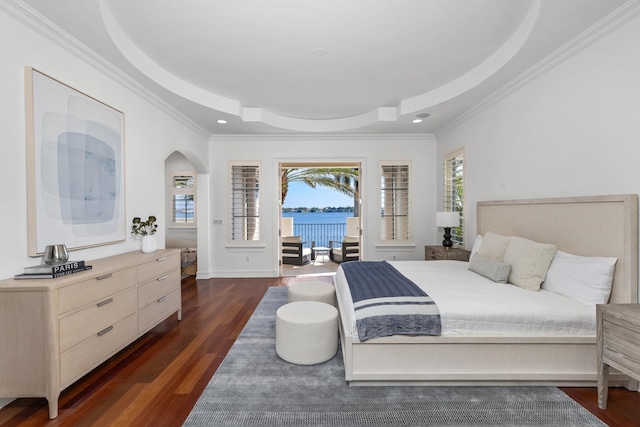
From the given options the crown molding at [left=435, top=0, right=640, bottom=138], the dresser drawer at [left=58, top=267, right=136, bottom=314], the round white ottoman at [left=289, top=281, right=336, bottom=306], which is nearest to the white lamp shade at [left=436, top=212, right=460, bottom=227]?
the crown molding at [left=435, top=0, right=640, bottom=138]

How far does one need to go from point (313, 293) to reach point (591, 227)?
8.39 ft

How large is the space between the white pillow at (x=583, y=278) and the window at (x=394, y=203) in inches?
121

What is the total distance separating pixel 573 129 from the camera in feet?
8.30

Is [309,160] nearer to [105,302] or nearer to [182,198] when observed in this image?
[182,198]

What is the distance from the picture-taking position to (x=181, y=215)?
6.80 meters

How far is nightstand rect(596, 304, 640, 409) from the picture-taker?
5.31 feet

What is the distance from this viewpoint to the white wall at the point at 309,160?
5.45m

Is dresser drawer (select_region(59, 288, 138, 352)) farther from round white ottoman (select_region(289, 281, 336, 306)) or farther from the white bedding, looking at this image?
the white bedding

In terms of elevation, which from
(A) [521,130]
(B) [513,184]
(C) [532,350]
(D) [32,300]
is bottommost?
(C) [532,350]

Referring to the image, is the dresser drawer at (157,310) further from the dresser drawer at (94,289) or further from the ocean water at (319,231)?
the ocean water at (319,231)

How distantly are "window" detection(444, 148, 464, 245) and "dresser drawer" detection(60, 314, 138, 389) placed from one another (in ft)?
14.6

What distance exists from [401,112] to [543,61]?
177 cm

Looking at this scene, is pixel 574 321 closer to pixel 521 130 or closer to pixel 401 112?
pixel 521 130

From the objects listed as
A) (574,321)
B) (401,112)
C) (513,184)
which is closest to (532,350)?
(574,321)
